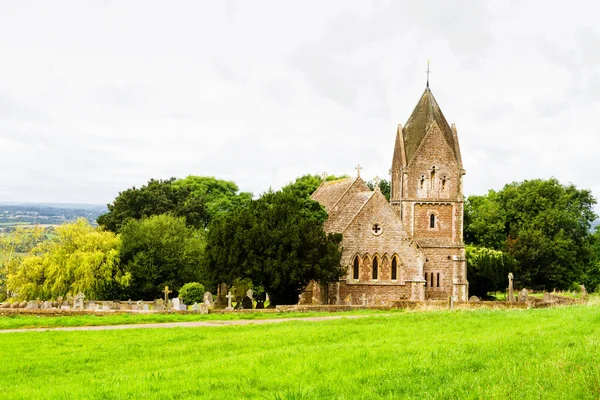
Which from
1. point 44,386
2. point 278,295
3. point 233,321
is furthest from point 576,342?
point 278,295

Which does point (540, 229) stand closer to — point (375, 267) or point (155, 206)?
point (375, 267)

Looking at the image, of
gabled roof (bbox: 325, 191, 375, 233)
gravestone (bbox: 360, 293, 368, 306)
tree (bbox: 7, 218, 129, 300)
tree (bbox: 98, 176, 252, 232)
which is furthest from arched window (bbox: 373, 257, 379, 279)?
tree (bbox: 98, 176, 252, 232)

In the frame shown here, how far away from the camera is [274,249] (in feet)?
112

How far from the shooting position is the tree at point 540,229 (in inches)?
2233

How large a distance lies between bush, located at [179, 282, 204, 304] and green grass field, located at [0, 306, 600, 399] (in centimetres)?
1989

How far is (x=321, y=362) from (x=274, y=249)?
21.9 metres

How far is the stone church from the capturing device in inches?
1544

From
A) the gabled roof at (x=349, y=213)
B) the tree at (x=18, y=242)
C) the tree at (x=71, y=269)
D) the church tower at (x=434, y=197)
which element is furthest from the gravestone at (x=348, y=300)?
the tree at (x=18, y=242)

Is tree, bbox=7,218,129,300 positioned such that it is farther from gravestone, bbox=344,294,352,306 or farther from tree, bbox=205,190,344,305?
gravestone, bbox=344,294,352,306

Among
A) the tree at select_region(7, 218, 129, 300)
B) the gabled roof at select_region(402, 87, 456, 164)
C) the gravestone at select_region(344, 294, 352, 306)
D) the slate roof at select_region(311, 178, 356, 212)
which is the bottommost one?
the gravestone at select_region(344, 294, 352, 306)

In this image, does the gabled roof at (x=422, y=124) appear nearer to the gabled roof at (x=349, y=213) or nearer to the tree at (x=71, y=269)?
the gabled roof at (x=349, y=213)

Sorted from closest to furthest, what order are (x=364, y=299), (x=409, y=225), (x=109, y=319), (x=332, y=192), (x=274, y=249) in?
(x=109, y=319) → (x=274, y=249) → (x=364, y=299) → (x=409, y=225) → (x=332, y=192)

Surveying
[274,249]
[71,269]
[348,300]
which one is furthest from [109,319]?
[348,300]

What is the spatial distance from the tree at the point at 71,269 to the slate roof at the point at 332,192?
14.2m
